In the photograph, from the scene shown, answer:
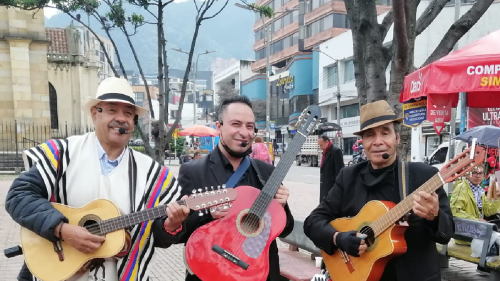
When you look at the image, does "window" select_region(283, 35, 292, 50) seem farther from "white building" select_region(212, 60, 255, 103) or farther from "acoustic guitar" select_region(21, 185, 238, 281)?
"acoustic guitar" select_region(21, 185, 238, 281)

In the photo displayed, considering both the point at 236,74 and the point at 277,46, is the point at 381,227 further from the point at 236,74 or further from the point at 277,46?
the point at 236,74

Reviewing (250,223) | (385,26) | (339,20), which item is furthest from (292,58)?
(250,223)

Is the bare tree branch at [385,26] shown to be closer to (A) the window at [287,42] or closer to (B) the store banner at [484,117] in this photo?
(B) the store banner at [484,117]

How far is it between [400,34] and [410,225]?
2.54m

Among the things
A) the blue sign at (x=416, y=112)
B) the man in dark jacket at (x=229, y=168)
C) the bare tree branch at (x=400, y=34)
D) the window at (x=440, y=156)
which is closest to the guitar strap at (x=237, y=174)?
the man in dark jacket at (x=229, y=168)

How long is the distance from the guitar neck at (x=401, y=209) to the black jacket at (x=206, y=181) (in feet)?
1.83

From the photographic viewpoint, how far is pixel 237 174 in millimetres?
2582

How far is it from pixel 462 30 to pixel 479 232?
2599 mm

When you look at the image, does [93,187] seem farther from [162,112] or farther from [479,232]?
[162,112]

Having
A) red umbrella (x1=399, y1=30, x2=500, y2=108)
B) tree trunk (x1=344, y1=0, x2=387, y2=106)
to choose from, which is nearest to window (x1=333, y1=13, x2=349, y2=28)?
tree trunk (x1=344, y1=0, x2=387, y2=106)

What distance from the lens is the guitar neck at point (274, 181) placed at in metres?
2.38

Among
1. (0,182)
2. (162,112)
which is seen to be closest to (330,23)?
(0,182)

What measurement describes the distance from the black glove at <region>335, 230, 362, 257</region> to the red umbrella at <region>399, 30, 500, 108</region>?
99.4 inches

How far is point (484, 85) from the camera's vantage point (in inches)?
160
